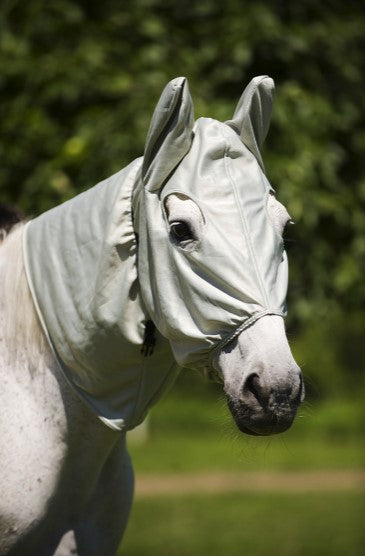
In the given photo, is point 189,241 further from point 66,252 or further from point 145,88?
point 145,88

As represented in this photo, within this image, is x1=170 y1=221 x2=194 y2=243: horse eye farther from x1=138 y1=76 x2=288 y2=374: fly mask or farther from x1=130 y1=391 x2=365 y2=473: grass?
x1=130 y1=391 x2=365 y2=473: grass

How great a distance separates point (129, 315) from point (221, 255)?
0.38 meters

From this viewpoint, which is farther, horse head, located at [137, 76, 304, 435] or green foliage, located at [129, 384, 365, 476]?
green foliage, located at [129, 384, 365, 476]

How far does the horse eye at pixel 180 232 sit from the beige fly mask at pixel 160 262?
19 millimetres

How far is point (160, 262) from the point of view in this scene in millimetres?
2766

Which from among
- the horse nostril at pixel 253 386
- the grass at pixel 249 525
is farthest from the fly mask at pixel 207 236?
the grass at pixel 249 525

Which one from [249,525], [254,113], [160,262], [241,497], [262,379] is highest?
[254,113]

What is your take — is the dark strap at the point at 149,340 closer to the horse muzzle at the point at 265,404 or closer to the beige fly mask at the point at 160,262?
the beige fly mask at the point at 160,262

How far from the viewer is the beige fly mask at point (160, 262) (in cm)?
266

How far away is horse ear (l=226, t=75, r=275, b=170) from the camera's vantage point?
2912 millimetres

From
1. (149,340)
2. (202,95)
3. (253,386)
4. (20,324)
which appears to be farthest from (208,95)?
(253,386)

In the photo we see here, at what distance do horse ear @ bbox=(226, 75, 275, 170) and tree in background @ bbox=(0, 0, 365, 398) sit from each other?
2355 mm

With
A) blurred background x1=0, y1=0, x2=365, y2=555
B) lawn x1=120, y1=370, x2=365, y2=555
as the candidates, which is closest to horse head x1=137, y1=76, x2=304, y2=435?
lawn x1=120, y1=370, x2=365, y2=555

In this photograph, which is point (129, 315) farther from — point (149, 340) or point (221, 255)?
point (221, 255)
